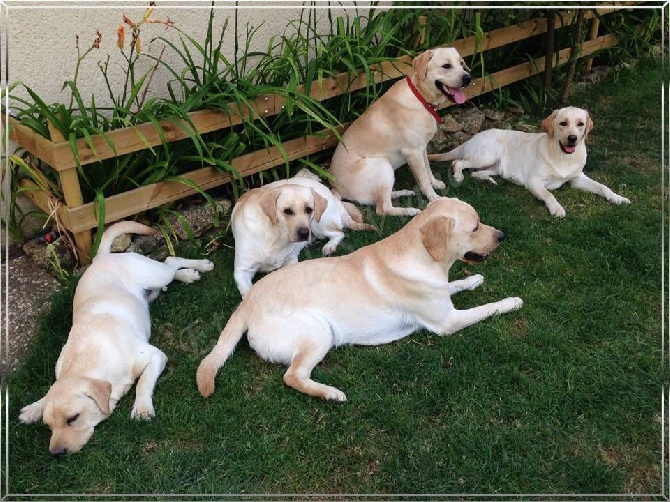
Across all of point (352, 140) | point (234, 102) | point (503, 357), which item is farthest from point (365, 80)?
point (503, 357)

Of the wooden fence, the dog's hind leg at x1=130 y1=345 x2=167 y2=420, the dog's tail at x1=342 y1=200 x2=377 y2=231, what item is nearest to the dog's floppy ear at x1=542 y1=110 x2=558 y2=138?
the wooden fence

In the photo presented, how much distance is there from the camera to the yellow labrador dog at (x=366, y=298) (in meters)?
3.67

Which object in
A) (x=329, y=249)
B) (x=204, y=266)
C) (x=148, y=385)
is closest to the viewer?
(x=148, y=385)

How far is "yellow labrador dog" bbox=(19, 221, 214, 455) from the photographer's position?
10.5ft

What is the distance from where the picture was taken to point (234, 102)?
16.6 feet

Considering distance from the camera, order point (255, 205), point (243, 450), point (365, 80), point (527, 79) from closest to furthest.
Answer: point (243, 450), point (255, 205), point (365, 80), point (527, 79)

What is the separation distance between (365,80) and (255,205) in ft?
6.44

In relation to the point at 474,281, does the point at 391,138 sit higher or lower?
higher

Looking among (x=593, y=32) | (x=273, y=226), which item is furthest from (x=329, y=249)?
(x=593, y=32)

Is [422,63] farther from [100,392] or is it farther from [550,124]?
[100,392]

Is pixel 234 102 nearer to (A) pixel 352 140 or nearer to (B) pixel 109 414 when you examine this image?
(A) pixel 352 140

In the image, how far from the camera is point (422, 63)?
5.34 meters

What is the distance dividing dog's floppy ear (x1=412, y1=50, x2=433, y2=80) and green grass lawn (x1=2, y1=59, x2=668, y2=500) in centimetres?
175

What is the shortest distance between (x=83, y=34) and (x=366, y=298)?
121 inches
